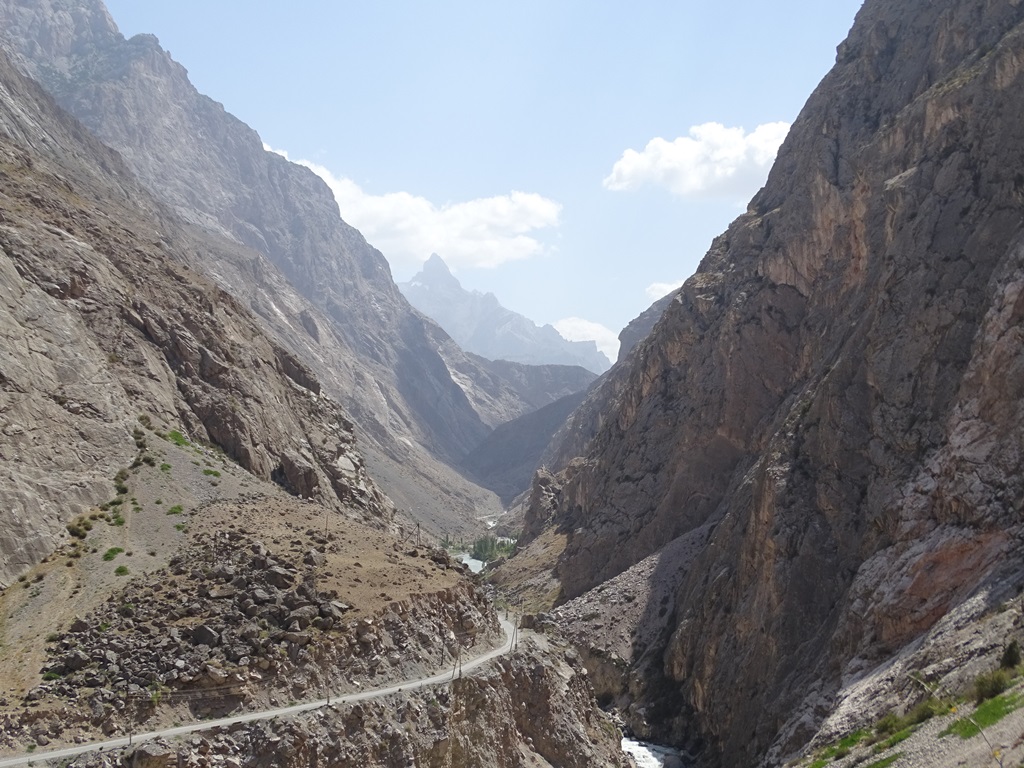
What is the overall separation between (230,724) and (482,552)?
123786 mm

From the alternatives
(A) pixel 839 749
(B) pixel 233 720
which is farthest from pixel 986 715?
(B) pixel 233 720

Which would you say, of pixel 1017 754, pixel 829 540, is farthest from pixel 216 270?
pixel 1017 754

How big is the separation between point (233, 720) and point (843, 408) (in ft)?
157

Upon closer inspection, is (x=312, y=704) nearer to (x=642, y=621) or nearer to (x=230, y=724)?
(x=230, y=724)

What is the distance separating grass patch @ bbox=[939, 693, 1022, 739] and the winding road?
22.6 metres

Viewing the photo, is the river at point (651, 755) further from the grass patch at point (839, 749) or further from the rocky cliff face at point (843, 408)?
the grass patch at point (839, 749)

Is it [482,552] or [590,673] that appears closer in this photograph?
[590,673]

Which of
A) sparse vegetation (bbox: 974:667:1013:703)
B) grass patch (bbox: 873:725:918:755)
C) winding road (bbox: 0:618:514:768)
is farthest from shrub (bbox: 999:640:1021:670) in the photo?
winding road (bbox: 0:618:514:768)

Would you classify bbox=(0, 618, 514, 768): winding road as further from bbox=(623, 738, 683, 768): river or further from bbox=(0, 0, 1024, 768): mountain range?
bbox=(623, 738, 683, 768): river

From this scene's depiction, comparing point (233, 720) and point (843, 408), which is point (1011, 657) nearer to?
point (233, 720)

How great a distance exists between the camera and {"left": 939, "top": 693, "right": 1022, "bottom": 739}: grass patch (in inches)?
904

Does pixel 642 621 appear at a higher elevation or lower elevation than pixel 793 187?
lower

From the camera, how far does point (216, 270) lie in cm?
19038

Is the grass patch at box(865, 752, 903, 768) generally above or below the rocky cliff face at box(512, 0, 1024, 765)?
below
